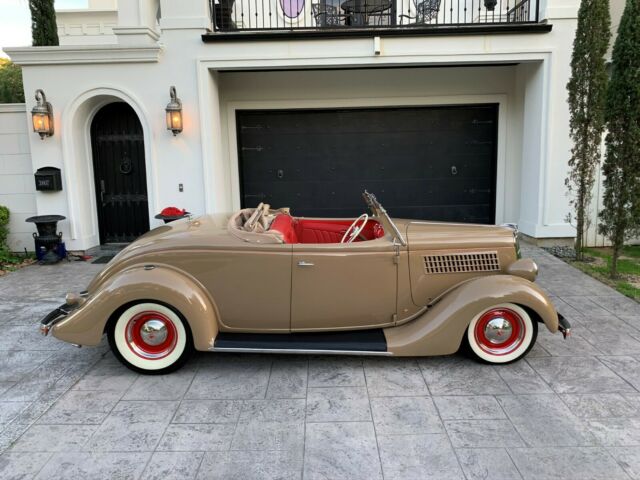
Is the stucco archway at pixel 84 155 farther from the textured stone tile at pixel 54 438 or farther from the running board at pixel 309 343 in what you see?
the textured stone tile at pixel 54 438

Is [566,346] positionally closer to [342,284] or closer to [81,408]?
[342,284]

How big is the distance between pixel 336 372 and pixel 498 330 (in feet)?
4.47

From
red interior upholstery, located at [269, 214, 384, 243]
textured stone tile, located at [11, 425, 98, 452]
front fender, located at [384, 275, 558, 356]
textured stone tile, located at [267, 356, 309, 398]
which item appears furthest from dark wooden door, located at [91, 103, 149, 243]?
front fender, located at [384, 275, 558, 356]

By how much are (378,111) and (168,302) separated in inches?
272

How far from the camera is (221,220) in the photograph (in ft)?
15.0

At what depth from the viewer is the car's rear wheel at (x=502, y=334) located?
3865 millimetres

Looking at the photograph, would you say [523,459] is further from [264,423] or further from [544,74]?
[544,74]

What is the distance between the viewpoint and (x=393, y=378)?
3.78 meters

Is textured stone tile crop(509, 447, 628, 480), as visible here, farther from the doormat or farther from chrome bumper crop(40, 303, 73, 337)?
the doormat

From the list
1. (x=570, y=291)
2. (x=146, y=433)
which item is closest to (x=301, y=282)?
(x=146, y=433)

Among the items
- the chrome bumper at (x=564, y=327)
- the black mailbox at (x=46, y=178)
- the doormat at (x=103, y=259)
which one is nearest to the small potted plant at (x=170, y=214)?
the doormat at (x=103, y=259)

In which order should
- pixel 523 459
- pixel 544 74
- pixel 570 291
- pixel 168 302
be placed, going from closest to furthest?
pixel 523 459
pixel 168 302
pixel 570 291
pixel 544 74

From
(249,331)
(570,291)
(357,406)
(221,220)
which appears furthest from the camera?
(570,291)

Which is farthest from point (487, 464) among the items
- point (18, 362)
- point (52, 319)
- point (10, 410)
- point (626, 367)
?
point (18, 362)
